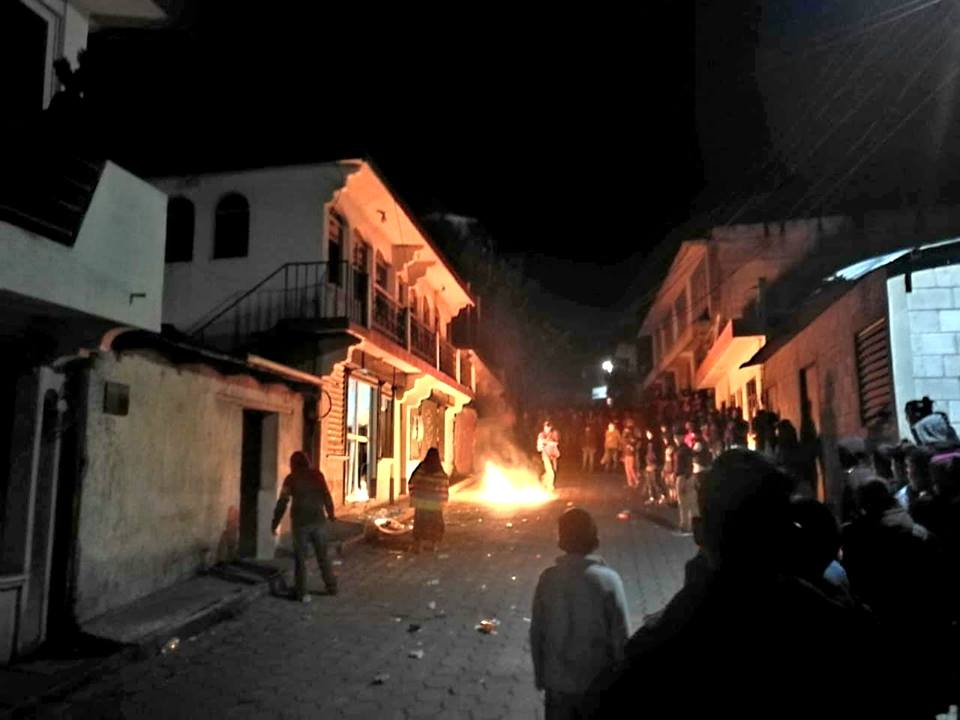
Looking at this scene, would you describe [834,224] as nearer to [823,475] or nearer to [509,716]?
[823,475]

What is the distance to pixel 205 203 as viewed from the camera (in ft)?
54.2

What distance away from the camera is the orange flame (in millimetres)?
20781

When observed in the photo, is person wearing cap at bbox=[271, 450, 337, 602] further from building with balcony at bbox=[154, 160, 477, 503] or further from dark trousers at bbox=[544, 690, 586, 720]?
dark trousers at bbox=[544, 690, 586, 720]

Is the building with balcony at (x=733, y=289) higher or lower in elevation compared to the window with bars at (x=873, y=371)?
higher

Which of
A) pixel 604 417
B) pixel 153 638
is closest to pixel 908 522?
pixel 153 638

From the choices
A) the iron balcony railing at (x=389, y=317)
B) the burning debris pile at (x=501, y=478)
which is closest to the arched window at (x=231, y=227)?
the iron balcony railing at (x=389, y=317)

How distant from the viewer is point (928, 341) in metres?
7.88

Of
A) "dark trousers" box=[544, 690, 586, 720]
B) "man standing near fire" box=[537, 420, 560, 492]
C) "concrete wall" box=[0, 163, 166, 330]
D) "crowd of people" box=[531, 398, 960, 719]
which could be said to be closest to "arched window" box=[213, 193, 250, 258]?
"concrete wall" box=[0, 163, 166, 330]

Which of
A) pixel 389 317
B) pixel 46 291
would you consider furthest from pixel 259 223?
pixel 46 291

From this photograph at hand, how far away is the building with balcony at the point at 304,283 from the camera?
49.5ft

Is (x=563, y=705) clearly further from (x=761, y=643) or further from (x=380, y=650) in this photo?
(x=380, y=650)

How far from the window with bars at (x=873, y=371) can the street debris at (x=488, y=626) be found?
5.05m

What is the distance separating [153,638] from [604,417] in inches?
1076

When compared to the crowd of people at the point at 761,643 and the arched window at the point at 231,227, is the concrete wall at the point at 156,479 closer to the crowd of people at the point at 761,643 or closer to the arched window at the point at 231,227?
the arched window at the point at 231,227
